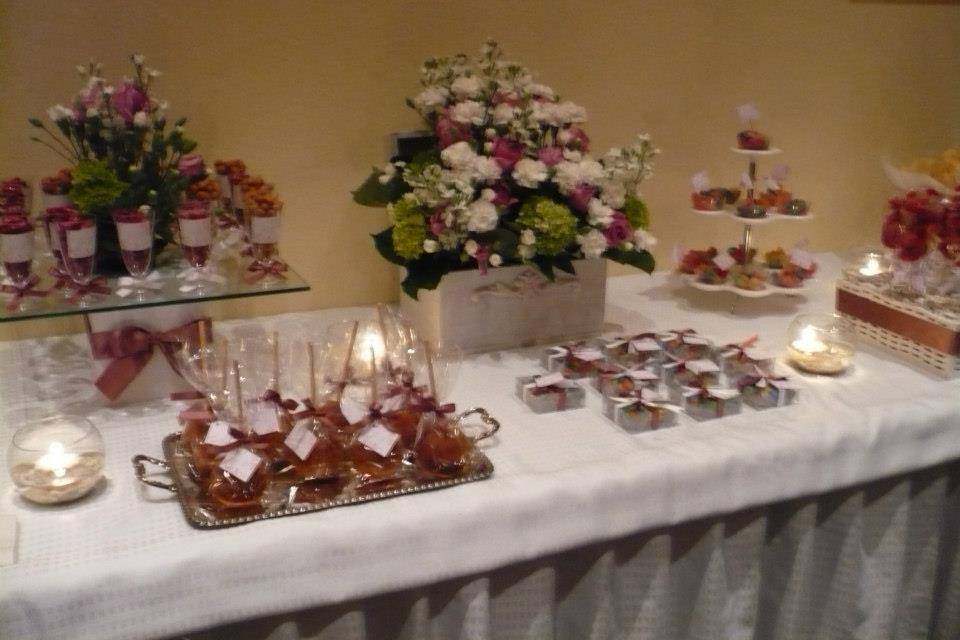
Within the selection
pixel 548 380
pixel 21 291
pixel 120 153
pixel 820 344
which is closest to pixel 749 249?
pixel 820 344

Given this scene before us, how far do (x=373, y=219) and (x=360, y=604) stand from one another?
2.74 feet

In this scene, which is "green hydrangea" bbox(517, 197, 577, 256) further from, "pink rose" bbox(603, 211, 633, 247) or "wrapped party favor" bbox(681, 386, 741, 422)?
"wrapped party favor" bbox(681, 386, 741, 422)

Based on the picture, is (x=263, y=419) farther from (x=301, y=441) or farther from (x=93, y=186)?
(x=93, y=186)

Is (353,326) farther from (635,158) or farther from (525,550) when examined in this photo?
(635,158)

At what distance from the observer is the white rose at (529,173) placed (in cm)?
124

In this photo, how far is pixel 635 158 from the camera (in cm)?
133

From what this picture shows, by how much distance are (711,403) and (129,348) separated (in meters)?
0.81

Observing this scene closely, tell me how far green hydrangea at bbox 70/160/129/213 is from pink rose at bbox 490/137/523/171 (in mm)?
534

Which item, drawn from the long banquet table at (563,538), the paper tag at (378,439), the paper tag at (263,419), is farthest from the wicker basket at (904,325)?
the paper tag at (263,419)

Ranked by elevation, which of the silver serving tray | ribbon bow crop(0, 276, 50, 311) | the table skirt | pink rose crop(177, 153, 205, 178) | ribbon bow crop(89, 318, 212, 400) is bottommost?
the table skirt

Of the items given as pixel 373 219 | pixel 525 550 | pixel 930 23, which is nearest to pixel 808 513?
pixel 525 550

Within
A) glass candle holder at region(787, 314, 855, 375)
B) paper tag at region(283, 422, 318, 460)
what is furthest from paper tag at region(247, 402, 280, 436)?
glass candle holder at region(787, 314, 855, 375)

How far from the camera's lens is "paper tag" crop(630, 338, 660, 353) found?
1.33m

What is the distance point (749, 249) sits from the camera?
1.66 metres
